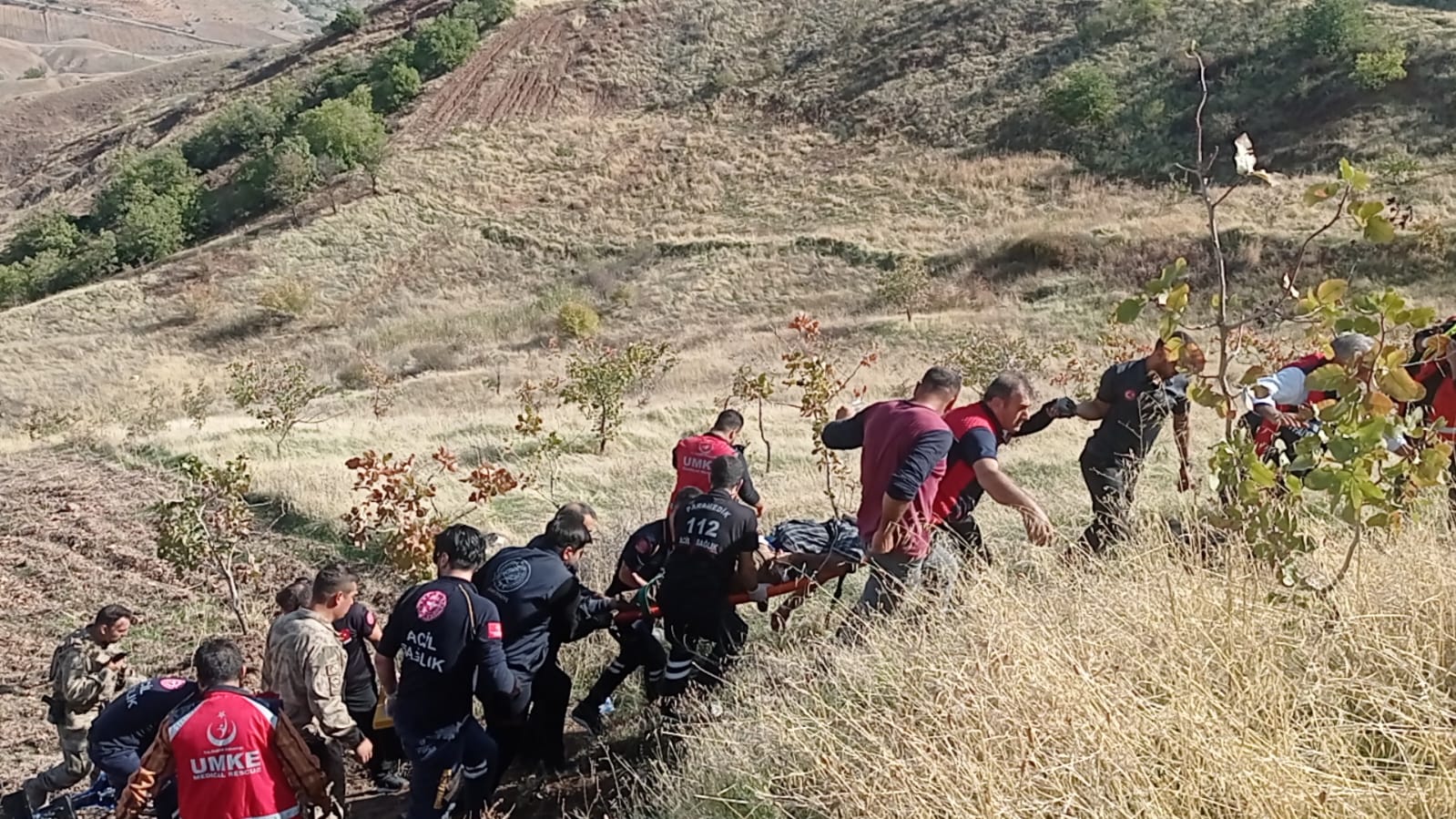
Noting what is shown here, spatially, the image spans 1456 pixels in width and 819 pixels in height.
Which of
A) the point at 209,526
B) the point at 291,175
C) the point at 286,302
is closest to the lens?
the point at 209,526

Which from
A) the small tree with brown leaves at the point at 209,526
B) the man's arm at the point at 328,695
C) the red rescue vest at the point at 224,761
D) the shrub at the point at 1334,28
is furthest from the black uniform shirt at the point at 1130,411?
the shrub at the point at 1334,28

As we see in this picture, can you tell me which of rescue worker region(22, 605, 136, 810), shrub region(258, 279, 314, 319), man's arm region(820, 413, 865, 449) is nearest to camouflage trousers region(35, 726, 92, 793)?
rescue worker region(22, 605, 136, 810)

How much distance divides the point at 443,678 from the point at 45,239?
51707 mm

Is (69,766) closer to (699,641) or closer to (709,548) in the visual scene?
(699,641)

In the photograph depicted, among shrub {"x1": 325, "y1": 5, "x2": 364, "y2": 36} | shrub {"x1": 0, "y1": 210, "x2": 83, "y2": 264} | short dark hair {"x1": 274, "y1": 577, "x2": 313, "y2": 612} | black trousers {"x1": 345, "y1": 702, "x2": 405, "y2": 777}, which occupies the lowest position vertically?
shrub {"x1": 0, "y1": 210, "x2": 83, "y2": 264}

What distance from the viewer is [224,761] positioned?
4180 millimetres

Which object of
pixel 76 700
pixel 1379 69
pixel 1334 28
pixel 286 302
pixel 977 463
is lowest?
pixel 286 302

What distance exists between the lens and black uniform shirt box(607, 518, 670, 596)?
21.2ft

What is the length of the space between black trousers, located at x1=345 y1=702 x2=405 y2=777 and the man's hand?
11.1 feet

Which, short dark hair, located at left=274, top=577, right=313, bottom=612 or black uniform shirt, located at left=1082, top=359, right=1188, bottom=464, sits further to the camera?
black uniform shirt, located at left=1082, top=359, right=1188, bottom=464

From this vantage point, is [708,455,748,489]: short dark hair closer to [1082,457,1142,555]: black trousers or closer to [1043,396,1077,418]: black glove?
[1082,457,1142,555]: black trousers

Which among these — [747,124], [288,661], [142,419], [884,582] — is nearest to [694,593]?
[884,582]

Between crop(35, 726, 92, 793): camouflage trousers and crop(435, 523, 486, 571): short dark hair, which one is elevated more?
crop(435, 523, 486, 571): short dark hair

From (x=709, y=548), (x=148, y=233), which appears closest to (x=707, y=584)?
(x=709, y=548)
